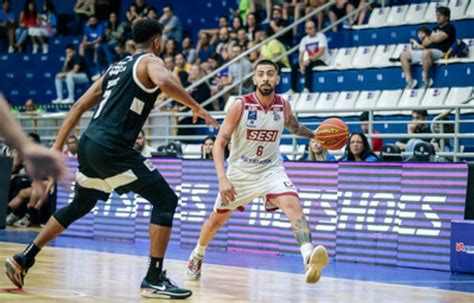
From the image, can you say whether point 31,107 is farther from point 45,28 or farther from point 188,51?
point 188,51

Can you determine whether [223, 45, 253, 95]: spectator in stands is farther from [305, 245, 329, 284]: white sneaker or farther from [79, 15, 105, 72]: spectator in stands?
[305, 245, 329, 284]: white sneaker

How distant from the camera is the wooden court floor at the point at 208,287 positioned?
895 centimetres

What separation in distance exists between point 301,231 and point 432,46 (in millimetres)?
10002

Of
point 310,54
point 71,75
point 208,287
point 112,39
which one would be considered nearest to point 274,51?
point 310,54

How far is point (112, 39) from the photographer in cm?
2739

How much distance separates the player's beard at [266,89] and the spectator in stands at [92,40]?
57.2 ft

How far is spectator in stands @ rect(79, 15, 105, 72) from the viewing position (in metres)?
28.0

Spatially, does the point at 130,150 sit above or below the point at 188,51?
below

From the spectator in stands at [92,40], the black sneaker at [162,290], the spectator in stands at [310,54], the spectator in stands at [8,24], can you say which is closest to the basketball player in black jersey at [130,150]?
the black sneaker at [162,290]

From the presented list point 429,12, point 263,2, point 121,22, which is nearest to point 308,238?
point 429,12

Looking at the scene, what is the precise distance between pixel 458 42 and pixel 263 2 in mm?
7650

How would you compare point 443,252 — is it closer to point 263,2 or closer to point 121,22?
point 263,2

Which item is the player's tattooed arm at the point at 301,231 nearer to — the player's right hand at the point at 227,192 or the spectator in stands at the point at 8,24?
the player's right hand at the point at 227,192

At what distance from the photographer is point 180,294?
8977 millimetres
